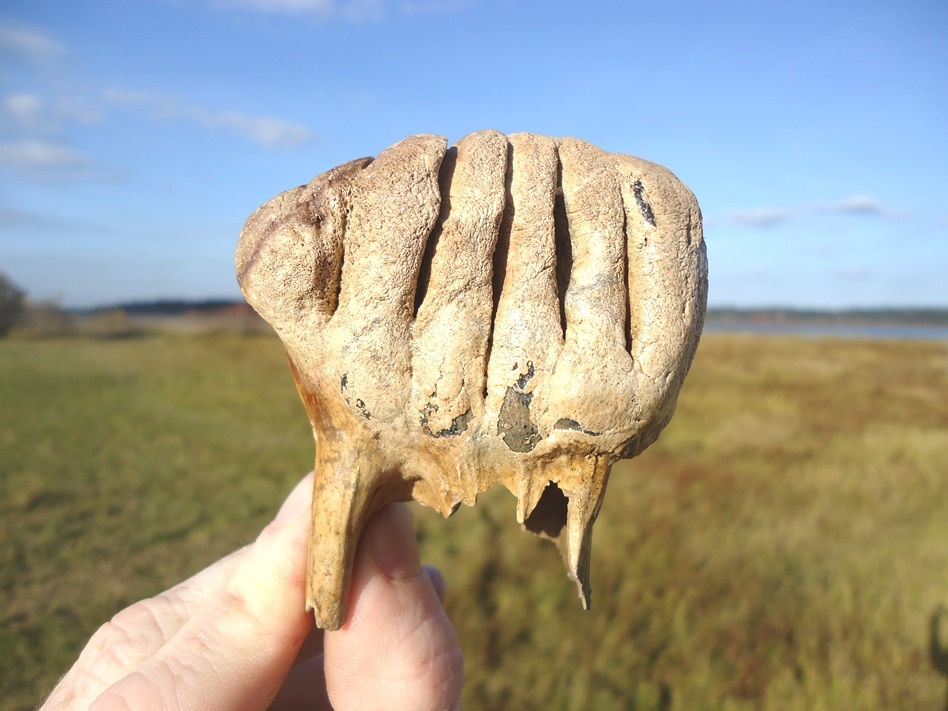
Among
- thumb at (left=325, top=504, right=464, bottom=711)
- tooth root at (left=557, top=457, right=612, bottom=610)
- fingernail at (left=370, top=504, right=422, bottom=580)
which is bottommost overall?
thumb at (left=325, top=504, right=464, bottom=711)

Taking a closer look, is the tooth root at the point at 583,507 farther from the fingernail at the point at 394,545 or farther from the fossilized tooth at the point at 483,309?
the fingernail at the point at 394,545

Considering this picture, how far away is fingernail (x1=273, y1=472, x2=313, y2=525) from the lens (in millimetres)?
2752

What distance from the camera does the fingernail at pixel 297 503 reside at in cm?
275

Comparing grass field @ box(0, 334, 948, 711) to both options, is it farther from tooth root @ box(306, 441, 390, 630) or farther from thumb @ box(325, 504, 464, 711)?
tooth root @ box(306, 441, 390, 630)

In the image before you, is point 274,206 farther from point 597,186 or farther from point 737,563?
point 737,563

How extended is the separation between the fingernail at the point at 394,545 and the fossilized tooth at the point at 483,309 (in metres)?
0.40

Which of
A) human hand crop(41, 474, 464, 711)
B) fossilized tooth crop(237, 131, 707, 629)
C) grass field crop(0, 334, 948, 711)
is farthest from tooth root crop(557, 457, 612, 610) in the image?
grass field crop(0, 334, 948, 711)

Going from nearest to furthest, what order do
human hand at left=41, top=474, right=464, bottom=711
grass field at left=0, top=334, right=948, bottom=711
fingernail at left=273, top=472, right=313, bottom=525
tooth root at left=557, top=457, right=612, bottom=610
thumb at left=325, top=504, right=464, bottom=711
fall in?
tooth root at left=557, top=457, right=612, bottom=610 → human hand at left=41, top=474, right=464, bottom=711 → thumb at left=325, top=504, right=464, bottom=711 → fingernail at left=273, top=472, right=313, bottom=525 → grass field at left=0, top=334, right=948, bottom=711

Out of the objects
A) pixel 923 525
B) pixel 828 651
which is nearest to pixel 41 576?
pixel 828 651

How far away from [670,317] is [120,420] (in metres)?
12.9

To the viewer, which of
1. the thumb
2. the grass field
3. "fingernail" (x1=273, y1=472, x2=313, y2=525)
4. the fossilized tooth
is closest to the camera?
the fossilized tooth

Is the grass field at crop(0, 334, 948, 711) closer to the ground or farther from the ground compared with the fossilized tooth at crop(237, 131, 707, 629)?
closer to the ground

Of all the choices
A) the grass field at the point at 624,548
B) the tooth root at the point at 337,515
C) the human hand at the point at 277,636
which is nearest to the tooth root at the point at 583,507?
the tooth root at the point at 337,515

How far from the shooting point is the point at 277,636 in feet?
8.18
